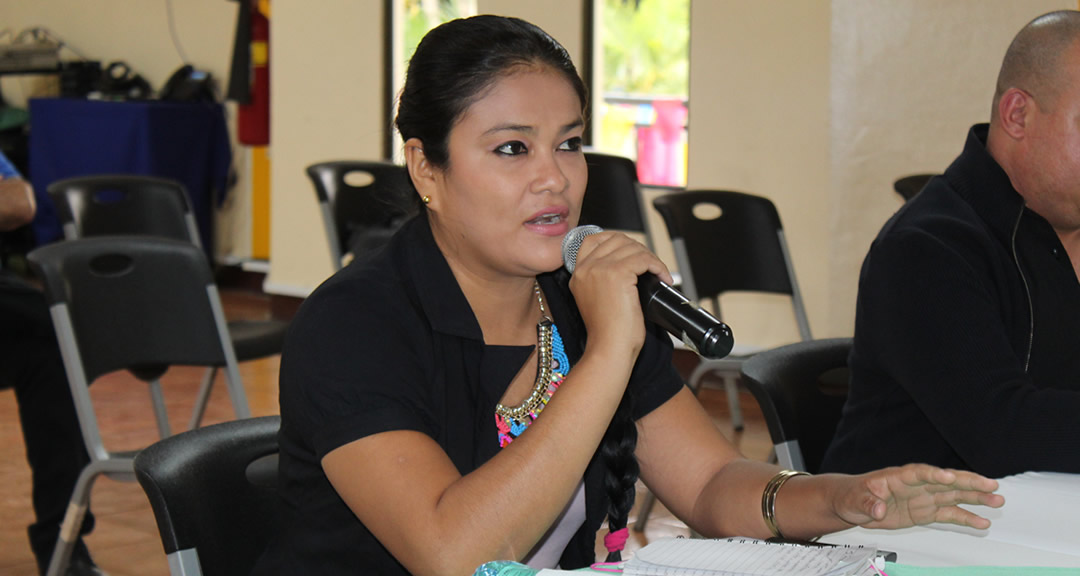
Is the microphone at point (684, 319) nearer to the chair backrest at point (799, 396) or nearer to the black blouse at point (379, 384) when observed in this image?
the black blouse at point (379, 384)

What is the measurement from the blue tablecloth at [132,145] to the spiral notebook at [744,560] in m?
6.18

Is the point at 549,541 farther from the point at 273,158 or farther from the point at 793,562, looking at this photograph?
the point at 273,158

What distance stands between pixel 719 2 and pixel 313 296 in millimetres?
3785

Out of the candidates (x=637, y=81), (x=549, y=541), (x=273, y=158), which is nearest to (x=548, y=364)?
(x=549, y=541)

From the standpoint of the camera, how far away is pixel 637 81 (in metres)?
5.35

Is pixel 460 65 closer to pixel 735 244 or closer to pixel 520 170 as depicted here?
pixel 520 170

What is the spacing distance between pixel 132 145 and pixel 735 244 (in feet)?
14.7

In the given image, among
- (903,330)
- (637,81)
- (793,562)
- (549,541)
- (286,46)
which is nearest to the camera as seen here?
(793,562)

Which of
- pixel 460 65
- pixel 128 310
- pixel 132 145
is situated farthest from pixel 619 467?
pixel 132 145

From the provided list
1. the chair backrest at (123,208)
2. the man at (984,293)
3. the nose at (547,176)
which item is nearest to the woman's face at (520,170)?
the nose at (547,176)

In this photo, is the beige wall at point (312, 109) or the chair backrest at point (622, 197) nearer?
the chair backrest at point (622, 197)

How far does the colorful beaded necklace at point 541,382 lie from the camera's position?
1460mm

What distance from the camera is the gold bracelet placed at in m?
1.41

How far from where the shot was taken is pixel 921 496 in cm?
120
